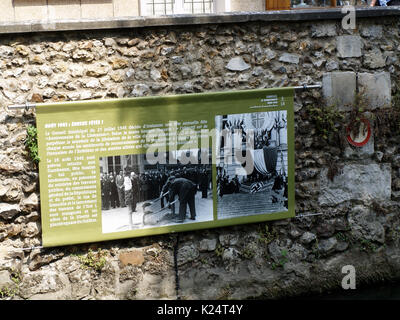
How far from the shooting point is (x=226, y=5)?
6.89 metres

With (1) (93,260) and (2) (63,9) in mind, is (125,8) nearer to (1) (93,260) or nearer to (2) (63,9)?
(2) (63,9)

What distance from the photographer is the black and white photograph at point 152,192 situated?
4.39 m

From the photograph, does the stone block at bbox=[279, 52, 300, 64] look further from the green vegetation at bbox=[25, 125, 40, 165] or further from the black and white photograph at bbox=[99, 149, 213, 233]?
the green vegetation at bbox=[25, 125, 40, 165]

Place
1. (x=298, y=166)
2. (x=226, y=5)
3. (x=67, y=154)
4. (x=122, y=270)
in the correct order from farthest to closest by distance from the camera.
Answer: (x=226, y=5) < (x=298, y=166) < (x=122, y=270) < (x=67, y=154)

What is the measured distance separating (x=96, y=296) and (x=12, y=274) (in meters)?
0.69

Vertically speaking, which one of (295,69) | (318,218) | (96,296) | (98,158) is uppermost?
(295,69)

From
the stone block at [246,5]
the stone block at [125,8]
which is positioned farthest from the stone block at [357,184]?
the stone block at [125,8]

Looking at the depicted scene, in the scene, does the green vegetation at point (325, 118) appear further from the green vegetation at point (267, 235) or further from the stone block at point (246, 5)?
the stone block at point (246, 5)

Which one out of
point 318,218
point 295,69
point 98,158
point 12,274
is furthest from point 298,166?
point 12,274

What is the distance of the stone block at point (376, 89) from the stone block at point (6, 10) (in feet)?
14.0

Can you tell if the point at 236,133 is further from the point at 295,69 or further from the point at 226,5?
the point at 226,5

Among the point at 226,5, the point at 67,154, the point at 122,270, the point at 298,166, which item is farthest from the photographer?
the point at 226,5

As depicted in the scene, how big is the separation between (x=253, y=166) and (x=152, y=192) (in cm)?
92

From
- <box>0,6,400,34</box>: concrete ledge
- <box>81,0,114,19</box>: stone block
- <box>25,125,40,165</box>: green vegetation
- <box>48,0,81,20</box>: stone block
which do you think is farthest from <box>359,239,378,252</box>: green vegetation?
<box>48,0,81,20</box>: stone block
